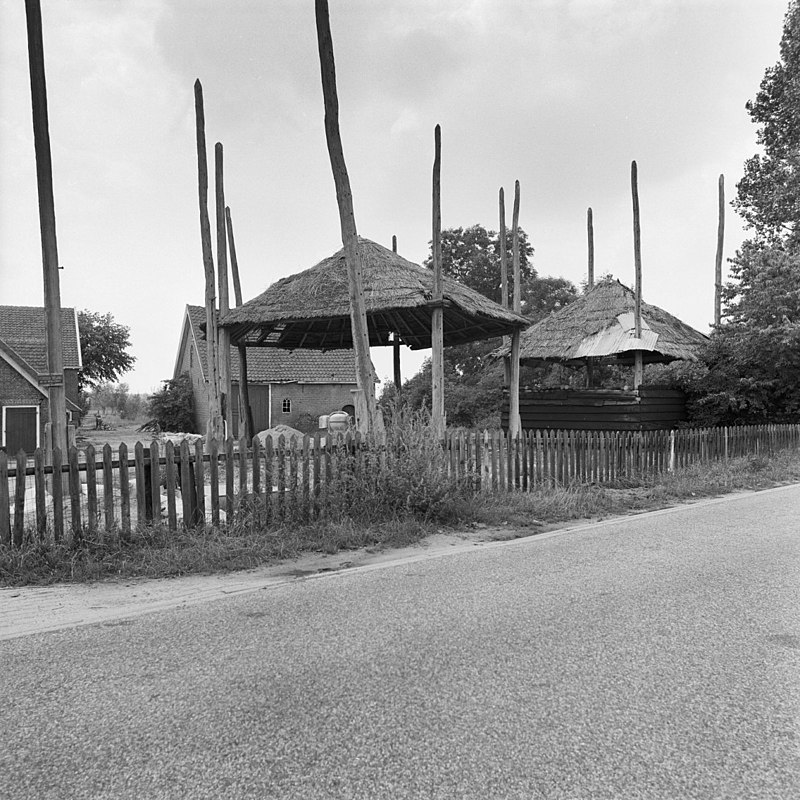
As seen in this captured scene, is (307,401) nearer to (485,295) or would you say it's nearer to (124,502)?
A: (485,295)

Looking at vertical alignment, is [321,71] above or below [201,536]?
above

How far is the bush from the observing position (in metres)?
33.5

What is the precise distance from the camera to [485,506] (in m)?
8.50

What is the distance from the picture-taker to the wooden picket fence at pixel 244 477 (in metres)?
5.71

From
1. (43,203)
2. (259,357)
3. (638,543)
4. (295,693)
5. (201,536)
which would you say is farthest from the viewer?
(259,357)

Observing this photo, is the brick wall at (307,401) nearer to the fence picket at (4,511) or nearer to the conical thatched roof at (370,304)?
the conical thatched roof at (370,304)

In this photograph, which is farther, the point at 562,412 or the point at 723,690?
the point at 562,412

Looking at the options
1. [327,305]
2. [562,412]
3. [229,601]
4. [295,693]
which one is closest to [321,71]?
[327,305]

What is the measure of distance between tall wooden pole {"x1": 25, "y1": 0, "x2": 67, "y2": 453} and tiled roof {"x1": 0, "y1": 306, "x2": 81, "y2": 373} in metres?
24.1

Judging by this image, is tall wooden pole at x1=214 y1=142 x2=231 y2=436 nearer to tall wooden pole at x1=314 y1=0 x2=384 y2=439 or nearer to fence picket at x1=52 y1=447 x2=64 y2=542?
tall wooden pole at x1=314 y1=0 x2=384 y2=439

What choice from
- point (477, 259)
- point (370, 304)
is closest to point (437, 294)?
point (370, 304)

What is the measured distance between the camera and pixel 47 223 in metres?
8.01

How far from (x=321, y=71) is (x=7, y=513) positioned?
23.6 ft

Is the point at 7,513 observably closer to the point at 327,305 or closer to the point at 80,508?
the point at 80,508
